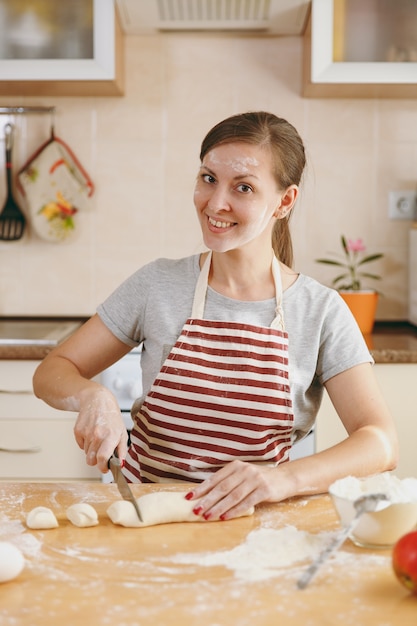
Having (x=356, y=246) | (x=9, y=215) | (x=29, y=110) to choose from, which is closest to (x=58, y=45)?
(x=29, y=110)

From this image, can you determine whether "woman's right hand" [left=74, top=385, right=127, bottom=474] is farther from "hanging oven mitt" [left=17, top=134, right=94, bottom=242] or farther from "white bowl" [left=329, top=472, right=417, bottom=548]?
"hanging oven mitt" [left=17, top=134, right=94, bottom=242]

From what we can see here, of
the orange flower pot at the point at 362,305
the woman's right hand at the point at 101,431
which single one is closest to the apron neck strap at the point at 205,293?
the woman's right hand at the point at 101,431

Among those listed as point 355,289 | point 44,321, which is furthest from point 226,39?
point 44,321

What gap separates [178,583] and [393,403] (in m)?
1.46

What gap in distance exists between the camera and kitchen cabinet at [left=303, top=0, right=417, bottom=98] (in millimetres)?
2404

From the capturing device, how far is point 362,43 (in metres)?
2.43

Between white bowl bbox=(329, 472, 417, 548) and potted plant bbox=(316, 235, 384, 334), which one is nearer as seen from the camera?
white bowl bbox=(329, 472, 417, 548)

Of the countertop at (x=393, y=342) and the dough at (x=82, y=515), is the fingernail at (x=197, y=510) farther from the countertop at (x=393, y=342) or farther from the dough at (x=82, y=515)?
the countertop at (x=393, y=342)

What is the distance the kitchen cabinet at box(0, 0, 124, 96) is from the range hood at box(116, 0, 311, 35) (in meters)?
0.09

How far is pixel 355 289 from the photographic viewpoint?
260cm

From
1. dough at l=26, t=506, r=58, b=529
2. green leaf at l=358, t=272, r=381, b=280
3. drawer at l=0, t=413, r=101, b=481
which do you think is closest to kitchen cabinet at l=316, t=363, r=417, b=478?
green leaf at l=358, t=272, r=381, b=280

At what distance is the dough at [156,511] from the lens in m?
1.07

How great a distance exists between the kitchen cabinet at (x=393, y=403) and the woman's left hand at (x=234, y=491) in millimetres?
1083

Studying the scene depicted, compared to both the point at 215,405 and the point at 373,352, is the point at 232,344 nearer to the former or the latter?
the point at 215,405
